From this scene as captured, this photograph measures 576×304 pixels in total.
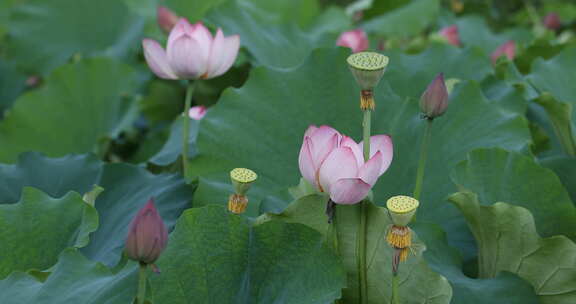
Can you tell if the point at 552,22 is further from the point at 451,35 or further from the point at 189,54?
the point at 189,54

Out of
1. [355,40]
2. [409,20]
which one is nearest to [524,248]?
[355,40]

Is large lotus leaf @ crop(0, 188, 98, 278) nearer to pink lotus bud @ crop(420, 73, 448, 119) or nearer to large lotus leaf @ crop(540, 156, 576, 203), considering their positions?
pink lotus bud @ crop(420, 73, 448, 119)

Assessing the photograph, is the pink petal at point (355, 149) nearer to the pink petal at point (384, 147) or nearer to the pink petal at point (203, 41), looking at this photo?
the pink petal at point (384, 147)

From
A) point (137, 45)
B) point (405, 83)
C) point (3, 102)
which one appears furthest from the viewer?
point (3, 102)

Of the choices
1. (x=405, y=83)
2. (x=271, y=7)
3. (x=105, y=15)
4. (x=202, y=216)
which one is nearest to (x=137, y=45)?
(x=105, y=15)

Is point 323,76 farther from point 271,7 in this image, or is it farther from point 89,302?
point 271,7
